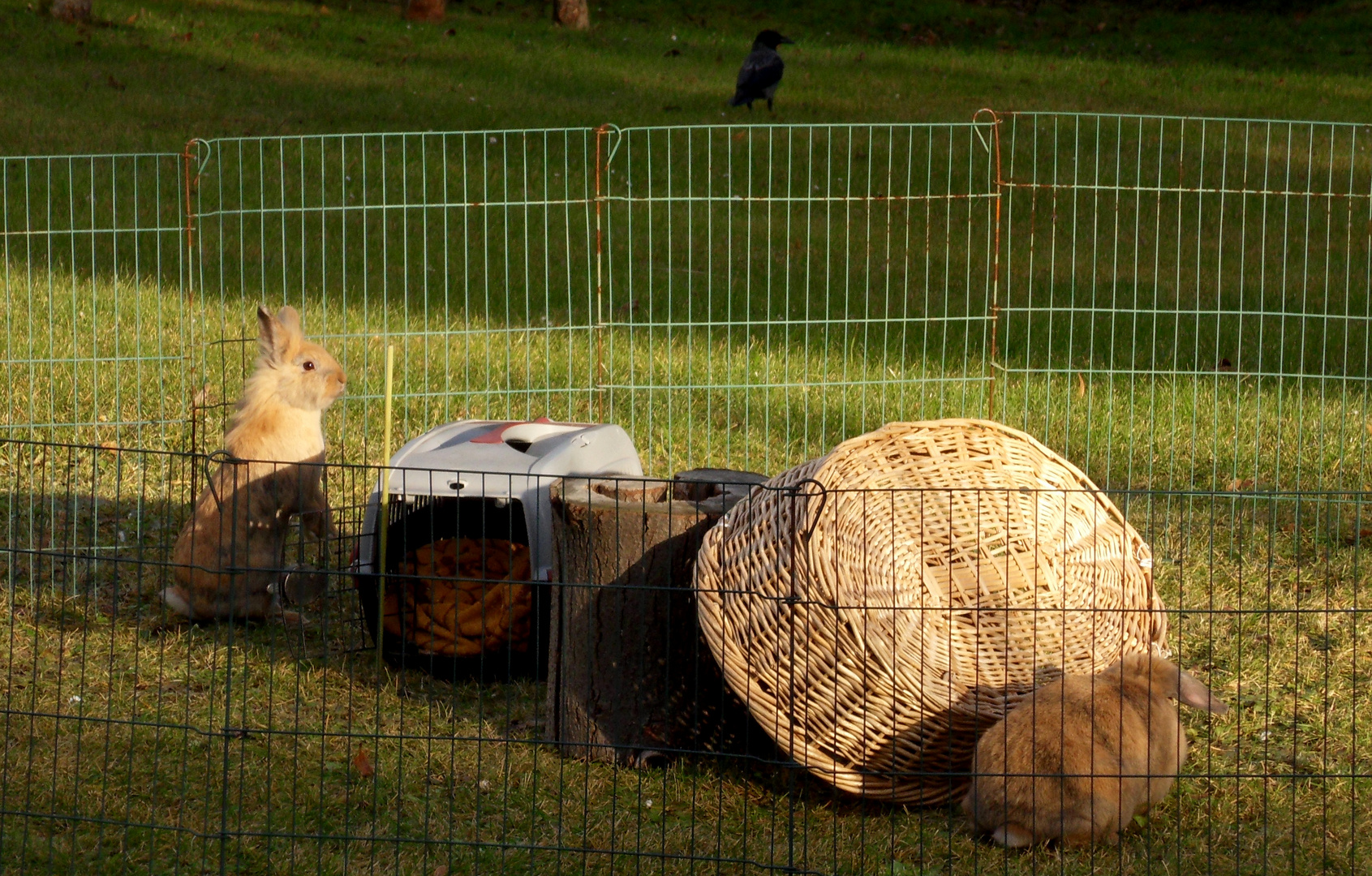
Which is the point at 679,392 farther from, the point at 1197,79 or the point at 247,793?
the point at 1197,79

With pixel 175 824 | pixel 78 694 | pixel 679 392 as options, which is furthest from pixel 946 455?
pixel 679 392

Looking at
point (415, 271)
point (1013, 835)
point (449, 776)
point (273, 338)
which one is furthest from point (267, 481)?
point (415, 271)

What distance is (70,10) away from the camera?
64.4ft

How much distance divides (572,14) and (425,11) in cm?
205

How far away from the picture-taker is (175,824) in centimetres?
432

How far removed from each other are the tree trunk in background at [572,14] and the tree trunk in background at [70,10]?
6210mm

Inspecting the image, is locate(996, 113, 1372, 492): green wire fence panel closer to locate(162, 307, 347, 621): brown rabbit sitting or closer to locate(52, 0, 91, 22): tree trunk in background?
locate(162, 307, 347, 621): brown rabbit sitting

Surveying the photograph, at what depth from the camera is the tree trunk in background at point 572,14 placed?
71.9 feet

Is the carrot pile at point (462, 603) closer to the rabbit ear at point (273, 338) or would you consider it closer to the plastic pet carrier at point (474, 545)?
the plastic pet carrier at point (474, 545)

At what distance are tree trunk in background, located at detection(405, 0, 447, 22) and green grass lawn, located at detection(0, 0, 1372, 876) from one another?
1.34ft

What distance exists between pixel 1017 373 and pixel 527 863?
19.8 ft

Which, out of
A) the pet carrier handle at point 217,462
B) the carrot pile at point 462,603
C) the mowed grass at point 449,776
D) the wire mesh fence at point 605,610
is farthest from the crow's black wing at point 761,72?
the carrot pile at point 462,603

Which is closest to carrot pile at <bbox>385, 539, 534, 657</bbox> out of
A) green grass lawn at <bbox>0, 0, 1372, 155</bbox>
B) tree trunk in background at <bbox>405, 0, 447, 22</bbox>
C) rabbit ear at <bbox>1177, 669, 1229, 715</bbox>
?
rabbit ear at <bbox>1177, 669, 1229, 715</bbox>

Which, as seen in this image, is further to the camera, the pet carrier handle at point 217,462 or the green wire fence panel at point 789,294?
the green wire fence panel at point 789,294
